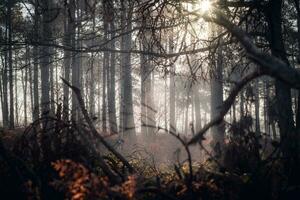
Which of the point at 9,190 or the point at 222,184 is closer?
the point at 9,190

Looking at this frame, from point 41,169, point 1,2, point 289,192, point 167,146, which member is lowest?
point 167,146

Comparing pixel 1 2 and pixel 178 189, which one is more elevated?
pixel 1 2

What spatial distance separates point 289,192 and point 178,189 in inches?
25.6

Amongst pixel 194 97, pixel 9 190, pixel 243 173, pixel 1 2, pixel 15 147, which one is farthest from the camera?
pixel 194 97

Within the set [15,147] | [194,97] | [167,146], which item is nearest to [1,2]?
[167,146]

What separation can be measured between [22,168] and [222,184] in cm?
118

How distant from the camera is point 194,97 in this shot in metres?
49.0

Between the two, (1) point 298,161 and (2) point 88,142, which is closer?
(2) point 88,142

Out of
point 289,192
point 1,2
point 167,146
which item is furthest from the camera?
point 167,146

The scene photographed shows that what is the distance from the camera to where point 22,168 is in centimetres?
253

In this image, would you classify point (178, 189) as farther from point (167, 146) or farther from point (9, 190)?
point (167, 146)

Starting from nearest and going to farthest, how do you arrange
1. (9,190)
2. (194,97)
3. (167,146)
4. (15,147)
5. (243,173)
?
(9,190) → (15,147) → (243,173) → (167,146) → (194,97)

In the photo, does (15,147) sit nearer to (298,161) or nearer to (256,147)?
(256,147)

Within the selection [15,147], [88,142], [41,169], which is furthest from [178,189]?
[15,147]
